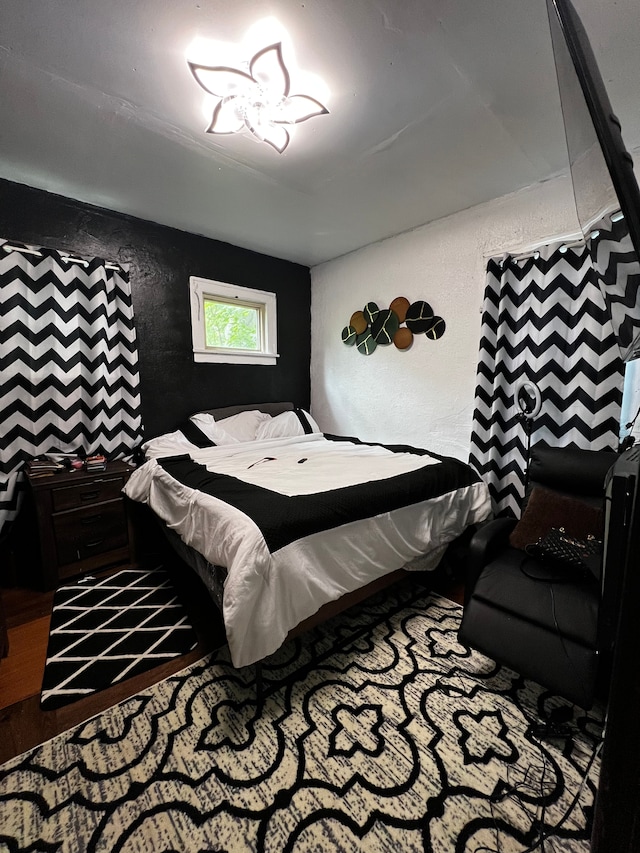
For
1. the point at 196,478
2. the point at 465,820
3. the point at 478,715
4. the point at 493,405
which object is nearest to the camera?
the point at 465,820

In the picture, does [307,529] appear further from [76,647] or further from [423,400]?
[423,400]

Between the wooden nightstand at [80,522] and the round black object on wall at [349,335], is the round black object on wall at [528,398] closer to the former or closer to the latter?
the round black object on wall at [349,335]

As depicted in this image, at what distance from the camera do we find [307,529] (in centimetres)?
156

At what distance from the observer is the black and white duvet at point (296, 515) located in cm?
140

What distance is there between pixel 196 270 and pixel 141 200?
693 millimetres

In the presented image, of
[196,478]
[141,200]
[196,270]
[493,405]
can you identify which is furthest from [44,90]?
[493,405]

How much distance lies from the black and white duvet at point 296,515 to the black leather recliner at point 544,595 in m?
0.38

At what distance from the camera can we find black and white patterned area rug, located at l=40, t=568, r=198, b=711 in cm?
158

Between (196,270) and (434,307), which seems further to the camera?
(196,270)

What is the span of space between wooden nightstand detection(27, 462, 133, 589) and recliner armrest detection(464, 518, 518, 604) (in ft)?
7.26

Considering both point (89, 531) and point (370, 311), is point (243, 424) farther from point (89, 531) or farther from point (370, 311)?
point (370, 311)

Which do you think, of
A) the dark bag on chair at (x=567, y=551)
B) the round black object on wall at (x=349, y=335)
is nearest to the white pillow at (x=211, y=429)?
the round black object on wall at (x=349, y=335)

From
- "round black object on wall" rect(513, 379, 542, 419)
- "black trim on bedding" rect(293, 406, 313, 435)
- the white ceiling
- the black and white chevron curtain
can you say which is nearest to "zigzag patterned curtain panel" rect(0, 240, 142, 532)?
the white ceiling

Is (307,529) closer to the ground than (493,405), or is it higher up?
closer to the ground
